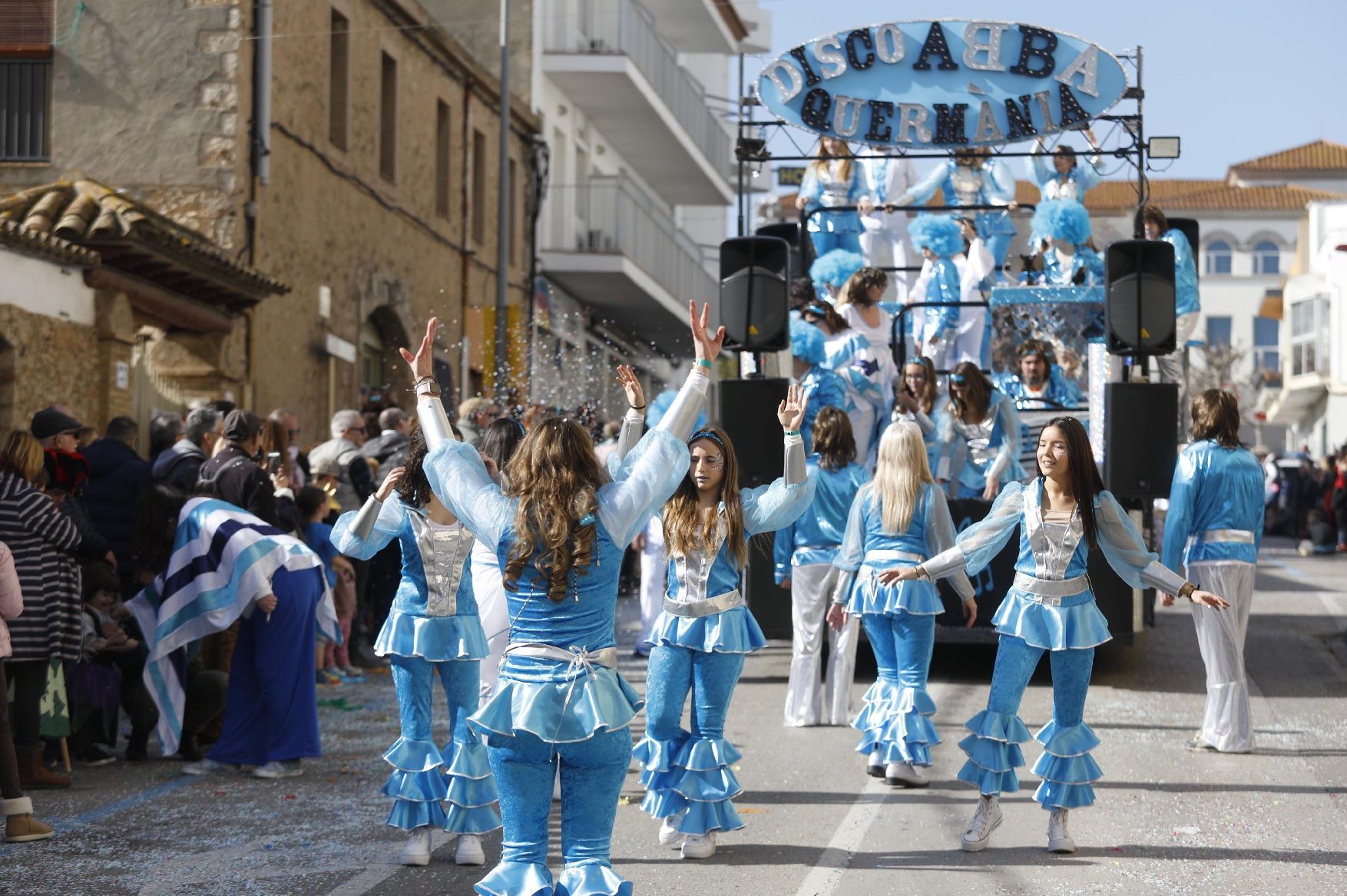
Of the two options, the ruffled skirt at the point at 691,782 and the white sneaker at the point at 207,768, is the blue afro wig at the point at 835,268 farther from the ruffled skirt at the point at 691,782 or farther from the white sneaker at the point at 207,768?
the ruffled skirt at the point at 691,782

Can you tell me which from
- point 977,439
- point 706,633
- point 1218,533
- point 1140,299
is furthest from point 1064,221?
point 706,633

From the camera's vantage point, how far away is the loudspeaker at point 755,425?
11.7 meters

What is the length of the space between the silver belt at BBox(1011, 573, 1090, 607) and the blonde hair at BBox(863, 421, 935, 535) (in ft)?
4.80

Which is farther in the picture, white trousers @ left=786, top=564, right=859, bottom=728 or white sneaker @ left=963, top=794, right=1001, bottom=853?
white trousers @ left=786, top=564, right=859, bottom=728

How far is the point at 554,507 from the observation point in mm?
5230

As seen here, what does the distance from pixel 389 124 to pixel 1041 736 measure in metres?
16.7

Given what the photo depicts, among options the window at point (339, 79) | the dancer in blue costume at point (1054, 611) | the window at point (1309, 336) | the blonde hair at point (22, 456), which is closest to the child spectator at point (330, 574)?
the blonde hair at point (22, 456)

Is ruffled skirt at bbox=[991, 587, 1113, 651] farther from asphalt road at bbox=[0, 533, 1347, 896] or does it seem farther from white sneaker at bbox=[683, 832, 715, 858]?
white sneaker at bbox=[683, 832, 715, 858]

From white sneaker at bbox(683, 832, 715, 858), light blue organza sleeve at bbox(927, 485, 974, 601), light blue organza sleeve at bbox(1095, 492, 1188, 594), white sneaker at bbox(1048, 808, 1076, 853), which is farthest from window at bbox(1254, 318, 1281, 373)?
white sneaker at bbox(683, 832, 715, 858)

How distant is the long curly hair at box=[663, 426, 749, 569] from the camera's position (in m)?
7.93

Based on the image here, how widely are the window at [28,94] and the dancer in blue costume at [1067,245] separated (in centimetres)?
945

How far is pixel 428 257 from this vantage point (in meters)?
24.1

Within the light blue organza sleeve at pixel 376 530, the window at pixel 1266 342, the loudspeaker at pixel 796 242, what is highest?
the window at pixel 1266 342

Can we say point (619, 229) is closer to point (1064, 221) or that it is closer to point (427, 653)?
point (1064, 221)
